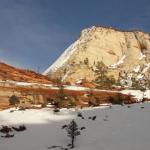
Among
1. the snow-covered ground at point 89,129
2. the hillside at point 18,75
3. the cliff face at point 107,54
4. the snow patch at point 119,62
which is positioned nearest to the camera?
the snow-covered ground at point 89,129

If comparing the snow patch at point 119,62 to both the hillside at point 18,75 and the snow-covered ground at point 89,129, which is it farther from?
the snow-covered ground at point 89,129

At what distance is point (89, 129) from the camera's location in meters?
26.8

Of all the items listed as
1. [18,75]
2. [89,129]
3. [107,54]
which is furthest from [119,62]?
[89,129]

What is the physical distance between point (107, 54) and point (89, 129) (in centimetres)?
10372

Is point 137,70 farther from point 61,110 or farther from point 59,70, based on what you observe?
point 61,110

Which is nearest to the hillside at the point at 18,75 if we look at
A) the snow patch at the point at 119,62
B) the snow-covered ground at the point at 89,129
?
the snow-covered ground at the point at 89,129

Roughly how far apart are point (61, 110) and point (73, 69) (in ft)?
277

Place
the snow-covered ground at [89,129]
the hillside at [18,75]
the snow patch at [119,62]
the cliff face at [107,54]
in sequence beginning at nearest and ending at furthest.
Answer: the snow-covered ground at [89,129], the hillside at [18,75], the cliff face at [107,54], the snow patch at [119,62]

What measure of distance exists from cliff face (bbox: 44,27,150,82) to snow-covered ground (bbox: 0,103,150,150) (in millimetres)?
79201

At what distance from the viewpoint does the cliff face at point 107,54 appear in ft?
389

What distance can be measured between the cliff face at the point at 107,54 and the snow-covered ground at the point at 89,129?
79201 mm

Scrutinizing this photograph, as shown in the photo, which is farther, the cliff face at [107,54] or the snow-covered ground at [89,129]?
the cliff face at [107,54]

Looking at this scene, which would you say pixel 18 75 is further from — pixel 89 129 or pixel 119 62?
pixel 119 62

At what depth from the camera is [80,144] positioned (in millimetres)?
23516
